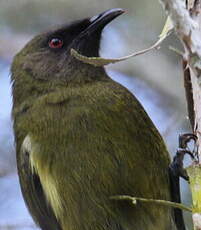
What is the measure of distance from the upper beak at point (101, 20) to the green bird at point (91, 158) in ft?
0.12

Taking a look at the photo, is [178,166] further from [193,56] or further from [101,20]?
[193,56]

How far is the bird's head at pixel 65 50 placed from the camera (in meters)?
3.84

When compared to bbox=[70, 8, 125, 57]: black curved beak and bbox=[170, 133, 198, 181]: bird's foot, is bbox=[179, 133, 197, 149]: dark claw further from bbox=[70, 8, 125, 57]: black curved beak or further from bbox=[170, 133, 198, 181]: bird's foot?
bbox=[70, 8, 125, 57]: black curved beak

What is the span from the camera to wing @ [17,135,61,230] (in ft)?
12.1

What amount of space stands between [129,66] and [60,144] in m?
2.10

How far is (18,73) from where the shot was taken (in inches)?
161

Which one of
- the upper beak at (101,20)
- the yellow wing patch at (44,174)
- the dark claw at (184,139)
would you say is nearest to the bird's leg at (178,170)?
the dark claw at (184,139)

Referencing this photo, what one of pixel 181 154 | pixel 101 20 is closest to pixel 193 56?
pixel 181 154

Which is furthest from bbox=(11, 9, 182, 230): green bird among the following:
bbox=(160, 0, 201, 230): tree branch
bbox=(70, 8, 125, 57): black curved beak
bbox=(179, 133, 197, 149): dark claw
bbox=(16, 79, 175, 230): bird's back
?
bbox=(160, 0, 201, 230): tree branch

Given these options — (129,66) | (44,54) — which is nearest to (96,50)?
(44,54)

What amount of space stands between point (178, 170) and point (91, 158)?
44 cm

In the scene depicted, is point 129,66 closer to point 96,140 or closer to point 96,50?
point 96,50

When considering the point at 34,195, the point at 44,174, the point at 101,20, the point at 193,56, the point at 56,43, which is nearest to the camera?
the point at 193,56

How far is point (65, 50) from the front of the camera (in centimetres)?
396
